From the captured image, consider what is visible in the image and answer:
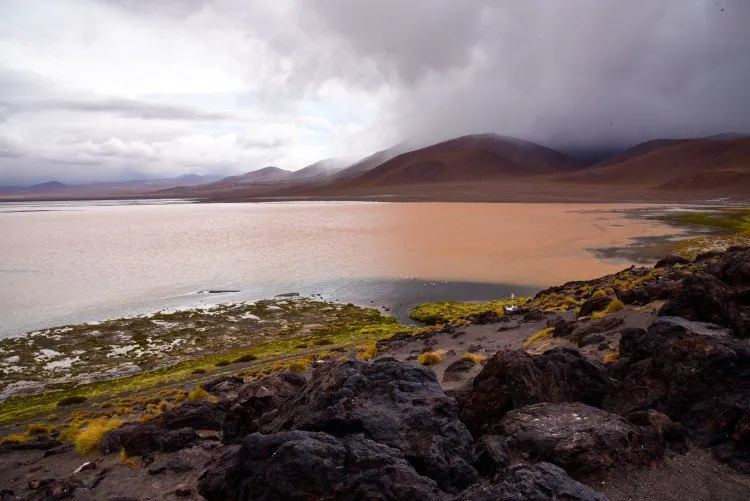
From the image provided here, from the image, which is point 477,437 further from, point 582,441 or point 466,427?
point 582,441

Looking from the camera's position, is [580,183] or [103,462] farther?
[580,183]

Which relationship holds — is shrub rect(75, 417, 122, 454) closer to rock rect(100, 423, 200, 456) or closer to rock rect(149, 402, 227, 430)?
rock rect(100, 423, 200, 456)

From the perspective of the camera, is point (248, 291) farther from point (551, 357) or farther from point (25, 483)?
point (551, 357)

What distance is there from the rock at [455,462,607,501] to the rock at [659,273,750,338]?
683 cm

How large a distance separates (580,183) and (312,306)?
150087 millimetres

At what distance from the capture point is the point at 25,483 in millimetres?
8766

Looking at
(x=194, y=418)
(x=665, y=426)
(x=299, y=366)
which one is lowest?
(x=299, y=366)

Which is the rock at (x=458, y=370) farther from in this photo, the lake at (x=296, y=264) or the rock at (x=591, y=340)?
the lake at (x=296, y=264)

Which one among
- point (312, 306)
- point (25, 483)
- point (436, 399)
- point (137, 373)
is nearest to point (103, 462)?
point (25, 483)

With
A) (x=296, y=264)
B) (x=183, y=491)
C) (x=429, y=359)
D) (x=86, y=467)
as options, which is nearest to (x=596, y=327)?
(x=429, y=359)

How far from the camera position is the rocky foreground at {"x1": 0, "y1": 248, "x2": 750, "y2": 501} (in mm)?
5035

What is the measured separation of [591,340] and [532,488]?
8.85 metres

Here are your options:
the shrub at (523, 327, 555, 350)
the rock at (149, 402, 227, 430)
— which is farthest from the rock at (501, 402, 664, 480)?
the shrub at (523, 327, 555, 350)

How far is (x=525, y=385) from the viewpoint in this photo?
6.89 meters
